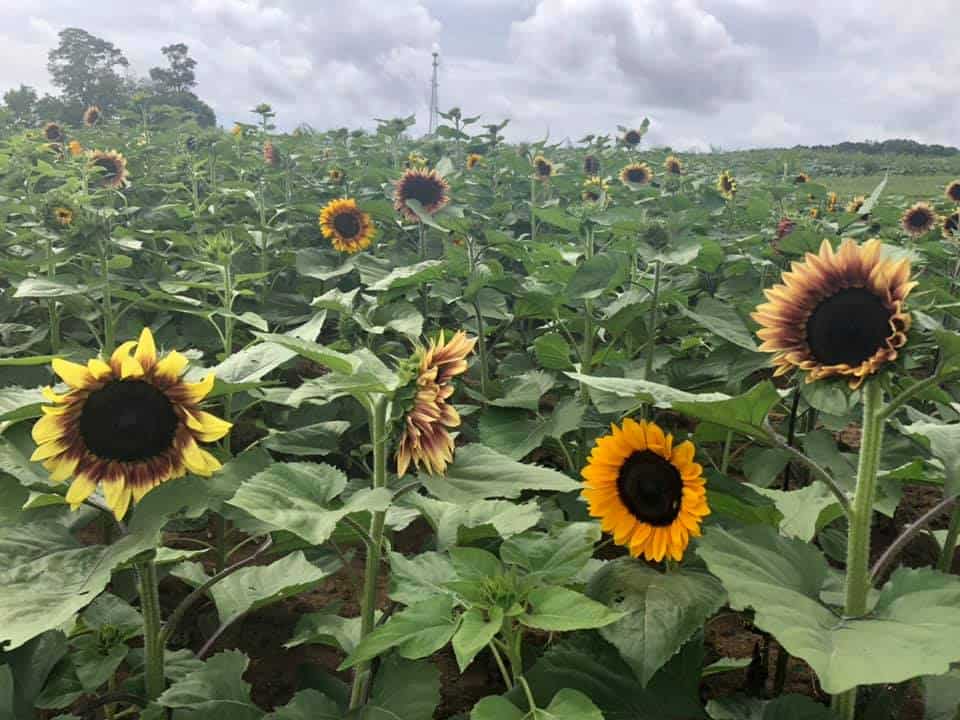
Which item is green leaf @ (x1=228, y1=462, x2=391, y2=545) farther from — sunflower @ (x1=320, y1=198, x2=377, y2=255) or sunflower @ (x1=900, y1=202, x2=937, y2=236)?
sunflower @ (x1=900, y1=202, x2=937, y2=236)

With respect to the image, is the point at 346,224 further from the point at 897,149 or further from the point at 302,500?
the point at 897,149

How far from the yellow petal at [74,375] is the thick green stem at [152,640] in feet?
1.21

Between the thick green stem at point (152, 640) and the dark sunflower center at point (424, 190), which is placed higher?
the dark sunflower center at point (424, 190)

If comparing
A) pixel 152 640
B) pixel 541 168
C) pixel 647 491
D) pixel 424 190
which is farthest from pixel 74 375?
pixel 541 168

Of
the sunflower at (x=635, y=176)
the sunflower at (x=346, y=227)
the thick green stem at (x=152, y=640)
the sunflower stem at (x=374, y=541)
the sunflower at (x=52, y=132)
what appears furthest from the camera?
the sunflower at (x=52, y=132)

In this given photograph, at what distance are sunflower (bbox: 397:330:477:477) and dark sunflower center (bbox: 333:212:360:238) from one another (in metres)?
3.00

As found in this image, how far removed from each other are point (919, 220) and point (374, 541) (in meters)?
5.41

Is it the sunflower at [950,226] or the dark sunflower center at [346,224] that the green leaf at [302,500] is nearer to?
the dark sunflower center at [346,224]

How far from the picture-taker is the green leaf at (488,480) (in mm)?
1211

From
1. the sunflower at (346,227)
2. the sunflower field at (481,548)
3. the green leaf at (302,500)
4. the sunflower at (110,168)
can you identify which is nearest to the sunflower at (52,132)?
the sunflower at (110,168)

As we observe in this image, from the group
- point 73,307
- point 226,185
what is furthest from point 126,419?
point 226,185

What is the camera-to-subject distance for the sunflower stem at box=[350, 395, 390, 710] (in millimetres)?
1318

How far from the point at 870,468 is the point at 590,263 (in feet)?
4.93

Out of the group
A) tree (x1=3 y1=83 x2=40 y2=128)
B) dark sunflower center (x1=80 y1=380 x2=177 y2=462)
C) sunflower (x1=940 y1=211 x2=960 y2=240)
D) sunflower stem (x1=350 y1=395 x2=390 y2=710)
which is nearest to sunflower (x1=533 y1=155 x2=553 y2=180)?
sunflower (x1=940 y1=211 x2=960 y2=240)
